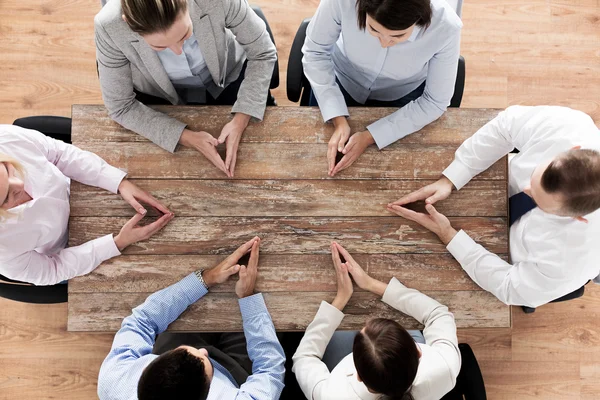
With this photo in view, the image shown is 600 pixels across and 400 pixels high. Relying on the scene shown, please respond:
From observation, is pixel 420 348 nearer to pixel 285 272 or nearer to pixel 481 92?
pixel 285 272

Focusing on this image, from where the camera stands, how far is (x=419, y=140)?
1.97m

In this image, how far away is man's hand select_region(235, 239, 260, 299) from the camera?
5.95 feet

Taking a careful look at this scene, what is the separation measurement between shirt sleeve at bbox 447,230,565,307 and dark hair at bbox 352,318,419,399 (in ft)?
1.27

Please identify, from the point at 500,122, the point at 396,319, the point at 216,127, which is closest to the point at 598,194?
the point at 500,122

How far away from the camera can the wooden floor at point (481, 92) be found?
8.65ft

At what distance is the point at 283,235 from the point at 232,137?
0.41 meters

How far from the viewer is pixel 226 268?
1828mm

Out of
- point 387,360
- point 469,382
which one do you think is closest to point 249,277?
point 387,360

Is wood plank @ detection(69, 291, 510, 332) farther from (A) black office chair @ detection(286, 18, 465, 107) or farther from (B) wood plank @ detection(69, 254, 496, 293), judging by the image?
(A) black office chair @ detection(286, 18, 465, 107)

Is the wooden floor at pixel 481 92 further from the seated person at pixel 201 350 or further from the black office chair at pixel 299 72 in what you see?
the seated person at pixel 201 350

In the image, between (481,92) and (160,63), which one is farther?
(481,92)

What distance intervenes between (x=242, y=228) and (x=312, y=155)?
15.1 inches

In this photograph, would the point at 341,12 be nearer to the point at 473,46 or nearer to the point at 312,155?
the point at 312,155

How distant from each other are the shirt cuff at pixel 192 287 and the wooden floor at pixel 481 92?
3.47 ft
